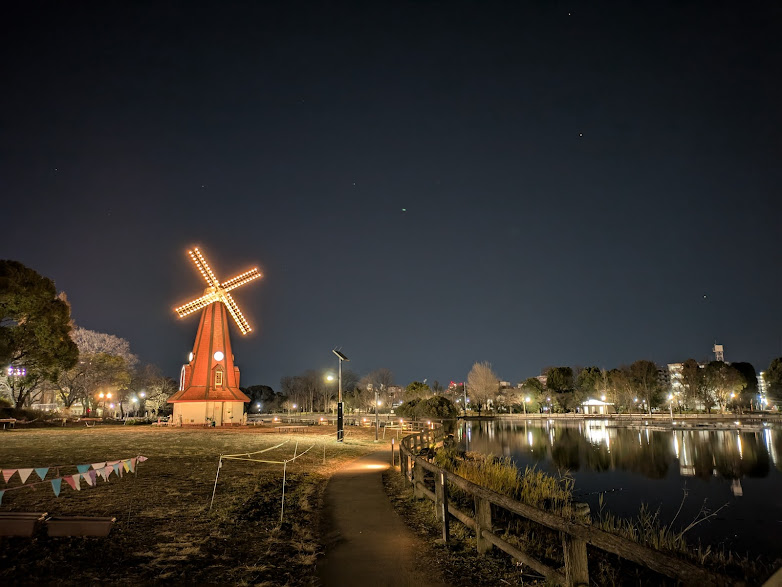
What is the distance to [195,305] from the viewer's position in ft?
162

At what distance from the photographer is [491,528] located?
25.1 ft

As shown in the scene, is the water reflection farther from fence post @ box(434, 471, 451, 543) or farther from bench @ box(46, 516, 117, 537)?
bench @ box(46, 516, 117, 537)

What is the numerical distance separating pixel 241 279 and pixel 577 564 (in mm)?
50841

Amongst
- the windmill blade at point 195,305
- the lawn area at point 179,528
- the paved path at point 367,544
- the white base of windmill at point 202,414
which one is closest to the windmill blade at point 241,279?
the windmill blade at point 195,305

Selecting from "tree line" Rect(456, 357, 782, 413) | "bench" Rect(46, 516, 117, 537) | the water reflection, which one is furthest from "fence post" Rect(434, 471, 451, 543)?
"tree line" Rect(456, 357, 782, 413)

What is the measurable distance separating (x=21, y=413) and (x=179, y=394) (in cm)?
1276

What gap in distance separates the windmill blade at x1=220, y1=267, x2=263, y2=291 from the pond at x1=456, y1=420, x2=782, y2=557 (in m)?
28.9

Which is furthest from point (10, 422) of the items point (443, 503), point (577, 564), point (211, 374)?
point (577, 564)

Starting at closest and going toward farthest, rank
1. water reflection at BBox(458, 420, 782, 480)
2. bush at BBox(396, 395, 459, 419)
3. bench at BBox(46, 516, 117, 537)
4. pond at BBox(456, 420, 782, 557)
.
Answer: bench at BBox(46, 516, 117, 537) → pond at BBox(456, 420, 782, 557) → water reflection at BBox(458, 420, 782, 480) → bush at BBox(396, 395, 459, 419)

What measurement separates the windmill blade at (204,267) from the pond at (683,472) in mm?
30633

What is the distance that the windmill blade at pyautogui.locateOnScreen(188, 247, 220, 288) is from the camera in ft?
168

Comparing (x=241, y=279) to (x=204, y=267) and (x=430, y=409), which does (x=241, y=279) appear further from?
(x=430, y=409)

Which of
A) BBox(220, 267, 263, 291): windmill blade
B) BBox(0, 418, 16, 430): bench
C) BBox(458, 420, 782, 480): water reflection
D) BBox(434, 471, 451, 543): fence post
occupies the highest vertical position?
BBox(220, 267, 263, 291): windmill blade

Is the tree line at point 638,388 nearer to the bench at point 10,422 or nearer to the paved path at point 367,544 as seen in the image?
the paved path at point 367,544
